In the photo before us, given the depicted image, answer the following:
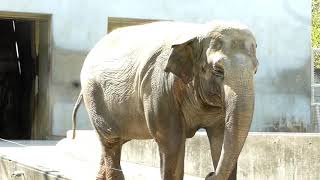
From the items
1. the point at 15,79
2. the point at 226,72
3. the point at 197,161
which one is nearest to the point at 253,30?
the point at 15,79

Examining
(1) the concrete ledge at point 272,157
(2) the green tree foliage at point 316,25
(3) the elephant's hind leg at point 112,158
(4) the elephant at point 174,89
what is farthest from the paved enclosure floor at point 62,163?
(2) the green tree foliage at point 316,25

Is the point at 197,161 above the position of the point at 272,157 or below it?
below

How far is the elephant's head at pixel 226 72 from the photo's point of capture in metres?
4.46

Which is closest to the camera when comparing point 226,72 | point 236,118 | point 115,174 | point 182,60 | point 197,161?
point 236,118

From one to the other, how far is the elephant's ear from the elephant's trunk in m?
0.53

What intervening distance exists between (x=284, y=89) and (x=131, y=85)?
37.2 ft

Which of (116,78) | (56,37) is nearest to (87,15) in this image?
(56,37)

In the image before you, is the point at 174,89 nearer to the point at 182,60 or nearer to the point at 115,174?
the point at 182,60

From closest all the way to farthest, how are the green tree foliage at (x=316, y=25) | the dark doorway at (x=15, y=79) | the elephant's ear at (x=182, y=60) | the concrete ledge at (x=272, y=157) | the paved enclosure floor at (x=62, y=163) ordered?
1. the elephant's ear at (x=182, y=60)
2. the concrete ledge at (x=272, y=157)
3. the paved enclosure floor at (x=62, y=163)
4. the dark doorway at (x=15, y=79)
5. the green tree foliage at (x=316, y=25)

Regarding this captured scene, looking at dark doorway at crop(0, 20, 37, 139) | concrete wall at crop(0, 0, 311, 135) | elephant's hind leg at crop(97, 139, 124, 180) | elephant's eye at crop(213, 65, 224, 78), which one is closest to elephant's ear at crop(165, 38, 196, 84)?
elephant's eye at crop(213, 65, 224, 78)

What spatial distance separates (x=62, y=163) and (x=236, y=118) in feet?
20.0

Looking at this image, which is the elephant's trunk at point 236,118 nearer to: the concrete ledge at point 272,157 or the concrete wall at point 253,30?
the concrete ledge at point 272,157

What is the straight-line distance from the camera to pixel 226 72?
15.0ft

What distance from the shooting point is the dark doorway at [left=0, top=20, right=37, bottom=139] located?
19188 millimetres
